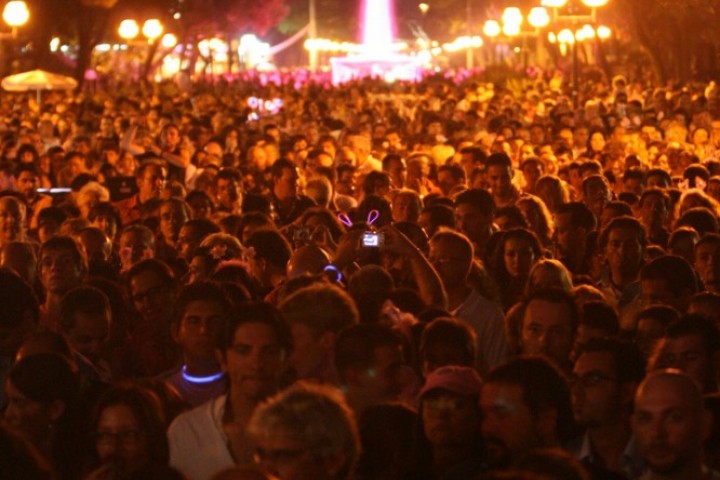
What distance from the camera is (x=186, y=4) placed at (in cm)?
6569

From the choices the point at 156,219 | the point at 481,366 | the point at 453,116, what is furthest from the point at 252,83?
the point at 481,366

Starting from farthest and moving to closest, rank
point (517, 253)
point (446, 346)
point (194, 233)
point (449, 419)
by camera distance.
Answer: point (194, 233), point (517, 253), point (446, 346), point (449, 419)

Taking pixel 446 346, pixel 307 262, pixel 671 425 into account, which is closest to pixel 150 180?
pixel 307 262

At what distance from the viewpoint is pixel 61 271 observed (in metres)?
10.4

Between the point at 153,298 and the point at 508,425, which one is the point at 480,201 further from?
the point at 508,425

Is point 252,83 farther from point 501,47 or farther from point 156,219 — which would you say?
point 501,47

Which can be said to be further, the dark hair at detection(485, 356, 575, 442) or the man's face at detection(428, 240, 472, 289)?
the man's face at detection(428, 240, 472, 289)

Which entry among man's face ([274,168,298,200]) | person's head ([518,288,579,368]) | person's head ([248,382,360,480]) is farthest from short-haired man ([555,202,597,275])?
person's head ([248,382,360,480])

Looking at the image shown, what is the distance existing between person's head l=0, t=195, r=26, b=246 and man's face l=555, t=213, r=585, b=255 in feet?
12.5

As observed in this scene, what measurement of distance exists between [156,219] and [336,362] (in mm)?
6679

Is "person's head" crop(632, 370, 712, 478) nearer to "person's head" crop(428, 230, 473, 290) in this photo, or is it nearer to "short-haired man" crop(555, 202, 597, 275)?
"person's head" crop(428, 230, 473, 290)

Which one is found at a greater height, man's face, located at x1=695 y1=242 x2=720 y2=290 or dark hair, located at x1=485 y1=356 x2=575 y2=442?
dark hair, located at x1=485 y1=356 x2=575 y2=442

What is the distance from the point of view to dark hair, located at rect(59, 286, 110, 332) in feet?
28.3

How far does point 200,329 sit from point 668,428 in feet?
8.49
